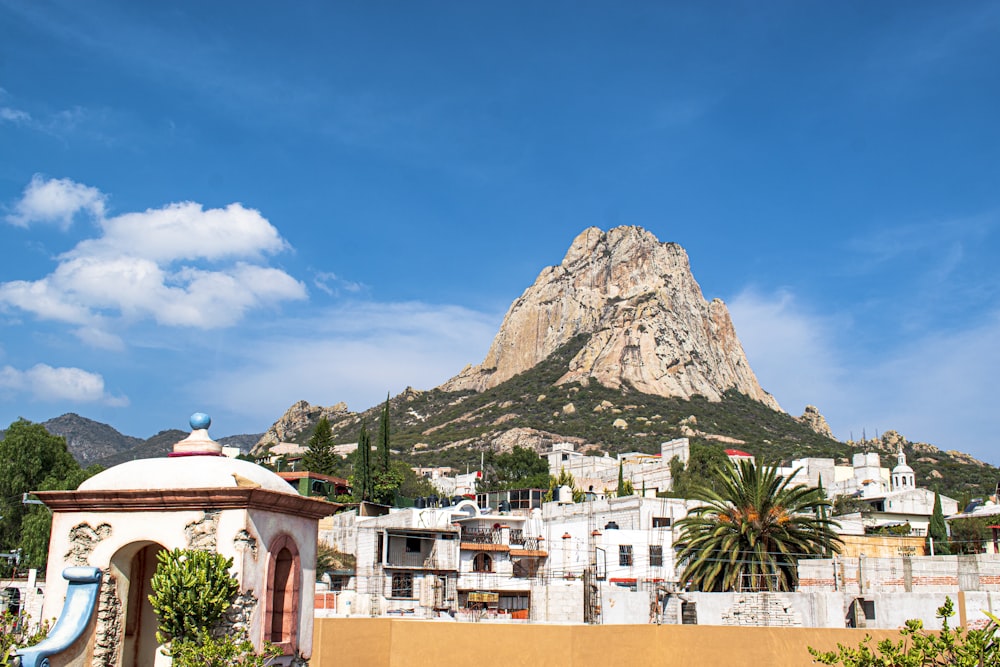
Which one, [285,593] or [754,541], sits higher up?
[754,541]

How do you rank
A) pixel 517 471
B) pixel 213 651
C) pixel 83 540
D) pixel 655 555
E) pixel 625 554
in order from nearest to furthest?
pixel 213 651, pixel 83 540, pixel 625 554, pixel 655 555, pixel 517 471

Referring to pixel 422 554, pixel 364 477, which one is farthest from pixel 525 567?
pixel 364 477

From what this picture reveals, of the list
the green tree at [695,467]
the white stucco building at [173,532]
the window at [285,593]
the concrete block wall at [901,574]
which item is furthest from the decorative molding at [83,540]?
the green tree at [695,467]

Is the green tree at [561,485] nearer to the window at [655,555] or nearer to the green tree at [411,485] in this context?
the green tree at [411,485]

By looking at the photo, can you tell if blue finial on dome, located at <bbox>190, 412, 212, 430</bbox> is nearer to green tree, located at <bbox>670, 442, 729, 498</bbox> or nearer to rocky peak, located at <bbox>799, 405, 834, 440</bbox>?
green tree, located at <bbox>670, 442, 729, 498</bbox>

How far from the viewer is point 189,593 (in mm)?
10898

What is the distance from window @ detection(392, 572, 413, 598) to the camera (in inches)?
1683

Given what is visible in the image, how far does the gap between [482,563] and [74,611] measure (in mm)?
36111

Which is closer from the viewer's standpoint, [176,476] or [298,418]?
[176,476]

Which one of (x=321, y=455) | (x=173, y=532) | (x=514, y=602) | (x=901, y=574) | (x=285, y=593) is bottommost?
(x=514, y=602)

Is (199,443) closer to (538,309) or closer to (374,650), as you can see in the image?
(374,650)

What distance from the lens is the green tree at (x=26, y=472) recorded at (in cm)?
5388

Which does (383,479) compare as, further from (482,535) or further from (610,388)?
(610,388)

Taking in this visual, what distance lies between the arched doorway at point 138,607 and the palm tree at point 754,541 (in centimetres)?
2400
